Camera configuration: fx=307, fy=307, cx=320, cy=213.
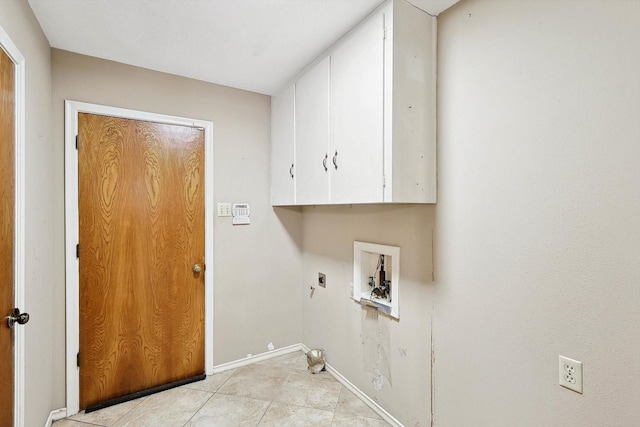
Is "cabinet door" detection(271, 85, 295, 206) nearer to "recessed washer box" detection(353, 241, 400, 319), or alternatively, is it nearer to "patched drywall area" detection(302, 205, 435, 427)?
"patched drywall area" detection(302, 205, 435, 427)

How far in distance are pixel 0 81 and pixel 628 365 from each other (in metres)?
2.47

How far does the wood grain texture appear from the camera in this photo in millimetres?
1219

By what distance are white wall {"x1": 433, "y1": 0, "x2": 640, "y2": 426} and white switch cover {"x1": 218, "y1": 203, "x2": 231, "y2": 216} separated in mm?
1700

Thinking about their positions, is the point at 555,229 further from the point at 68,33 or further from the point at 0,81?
the point at 68,33

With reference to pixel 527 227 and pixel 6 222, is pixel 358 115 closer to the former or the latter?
pixel 527 227

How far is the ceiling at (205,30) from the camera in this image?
5.13 ft

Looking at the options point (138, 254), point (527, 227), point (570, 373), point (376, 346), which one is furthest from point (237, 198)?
point (570, 373)

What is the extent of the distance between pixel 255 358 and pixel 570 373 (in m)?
2.30

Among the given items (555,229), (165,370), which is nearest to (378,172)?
(555,229)

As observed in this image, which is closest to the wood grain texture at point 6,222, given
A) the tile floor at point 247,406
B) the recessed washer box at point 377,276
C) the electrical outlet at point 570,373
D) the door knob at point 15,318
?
the door knob at point 15,318

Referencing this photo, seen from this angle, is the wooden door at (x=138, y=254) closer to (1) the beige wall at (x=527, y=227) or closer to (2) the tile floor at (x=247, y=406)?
(2) the tile floor at (x=247, y=406)

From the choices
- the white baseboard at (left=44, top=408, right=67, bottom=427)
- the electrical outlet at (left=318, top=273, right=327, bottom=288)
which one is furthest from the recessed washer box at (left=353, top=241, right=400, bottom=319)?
the white baseboard at (left=44, top=408, right=67, bottom=427)

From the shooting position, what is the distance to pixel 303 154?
2.23 metres

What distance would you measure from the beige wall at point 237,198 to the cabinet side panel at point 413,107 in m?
1.54
